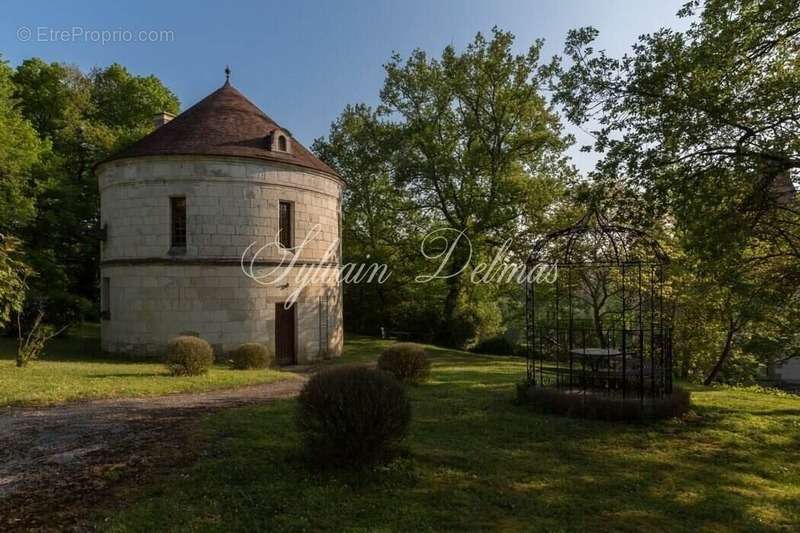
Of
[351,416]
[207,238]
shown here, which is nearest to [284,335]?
[207,238]

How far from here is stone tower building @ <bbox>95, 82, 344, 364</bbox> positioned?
1812 cm

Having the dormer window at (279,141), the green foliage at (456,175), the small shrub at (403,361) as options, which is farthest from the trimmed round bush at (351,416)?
the green foliage at (456,175)

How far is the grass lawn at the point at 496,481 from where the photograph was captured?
5.25 m

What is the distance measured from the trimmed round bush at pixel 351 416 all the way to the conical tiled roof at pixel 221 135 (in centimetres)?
1400

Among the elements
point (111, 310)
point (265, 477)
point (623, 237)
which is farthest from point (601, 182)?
point (111, 310)

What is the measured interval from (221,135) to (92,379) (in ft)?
32.5

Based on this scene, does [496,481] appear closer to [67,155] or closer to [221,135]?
[221,135]

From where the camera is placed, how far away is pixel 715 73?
30.9 feet

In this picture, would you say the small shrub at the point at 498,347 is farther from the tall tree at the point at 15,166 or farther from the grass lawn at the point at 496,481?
the tall tree at the point at 15,166

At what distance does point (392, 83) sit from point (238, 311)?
1792 cm

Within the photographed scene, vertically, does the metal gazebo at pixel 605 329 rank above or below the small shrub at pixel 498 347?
above

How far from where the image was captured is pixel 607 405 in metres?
9.55

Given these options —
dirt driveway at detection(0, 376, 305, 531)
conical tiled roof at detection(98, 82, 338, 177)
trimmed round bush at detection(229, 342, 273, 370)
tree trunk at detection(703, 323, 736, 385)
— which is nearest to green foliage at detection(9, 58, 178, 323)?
conical tiled roof at detection(98, 82, 338, 177)

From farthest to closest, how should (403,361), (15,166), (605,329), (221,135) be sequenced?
(15,166) → (221,135) → (403,361) → (605,329)
